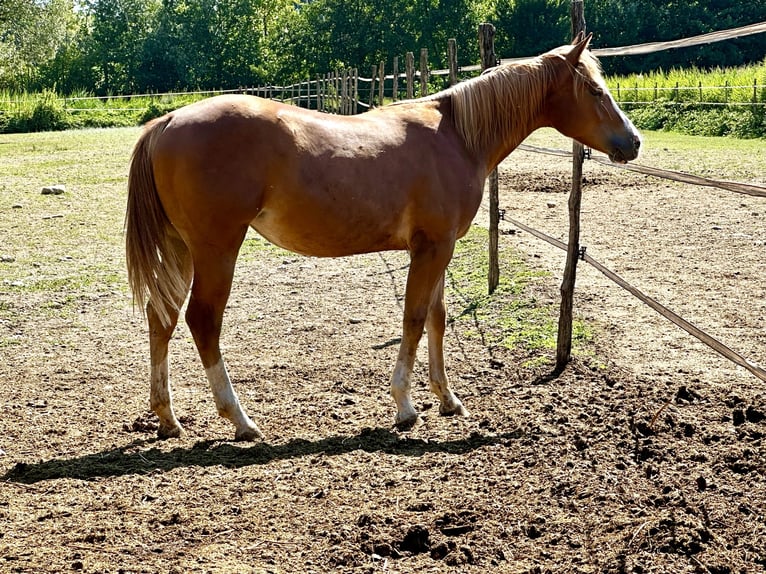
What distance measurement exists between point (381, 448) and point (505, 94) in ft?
7.04

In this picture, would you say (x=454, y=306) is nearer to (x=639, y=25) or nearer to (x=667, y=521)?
(x=667, y=521)

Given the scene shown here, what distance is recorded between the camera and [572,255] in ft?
17.7

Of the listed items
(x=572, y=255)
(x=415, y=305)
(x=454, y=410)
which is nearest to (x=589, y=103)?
(x=572, y=255)

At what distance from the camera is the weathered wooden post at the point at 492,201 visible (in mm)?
6648

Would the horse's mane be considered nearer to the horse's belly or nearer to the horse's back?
the horse's back

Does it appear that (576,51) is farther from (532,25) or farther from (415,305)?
(532,25)

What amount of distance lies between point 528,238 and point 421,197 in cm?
522

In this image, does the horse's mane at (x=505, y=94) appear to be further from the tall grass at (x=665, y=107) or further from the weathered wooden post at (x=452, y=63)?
the tall grass at (x=665, y=107)

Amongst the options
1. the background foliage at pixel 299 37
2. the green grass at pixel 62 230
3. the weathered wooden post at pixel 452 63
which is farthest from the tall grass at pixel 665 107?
the green grass at pixel 62 230

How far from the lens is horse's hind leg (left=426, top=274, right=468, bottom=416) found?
460 centimetres

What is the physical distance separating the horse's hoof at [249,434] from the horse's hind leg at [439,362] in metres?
1.05

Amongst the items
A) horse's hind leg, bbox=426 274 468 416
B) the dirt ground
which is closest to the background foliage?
the dirt ground

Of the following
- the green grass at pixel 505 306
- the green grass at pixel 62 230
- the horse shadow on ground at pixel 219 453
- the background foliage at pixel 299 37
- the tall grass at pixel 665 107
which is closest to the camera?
the horse shadow on ground at pixel 219 453

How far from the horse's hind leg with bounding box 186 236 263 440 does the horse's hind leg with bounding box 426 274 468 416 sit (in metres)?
1.06
